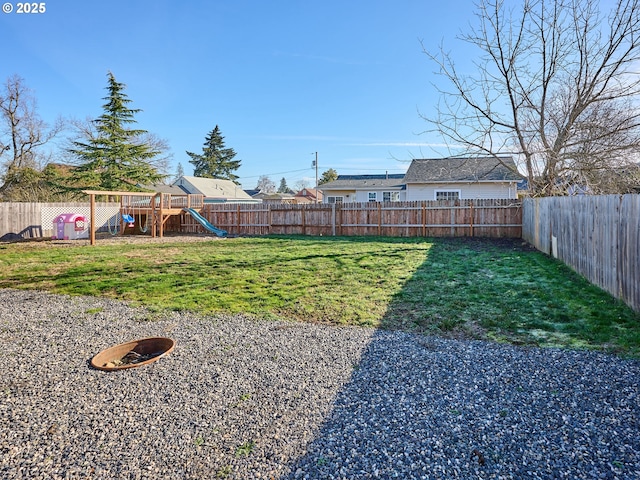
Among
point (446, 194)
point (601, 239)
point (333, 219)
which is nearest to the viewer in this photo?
point (601, 239)

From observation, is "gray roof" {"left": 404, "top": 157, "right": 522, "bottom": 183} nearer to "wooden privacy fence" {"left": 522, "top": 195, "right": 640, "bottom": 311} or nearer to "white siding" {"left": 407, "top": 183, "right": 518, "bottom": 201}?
"white siding" {"left": 407, "top": 183, "right": 518, "bottom": 201}

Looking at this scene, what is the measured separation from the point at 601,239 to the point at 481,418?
4.38 metres

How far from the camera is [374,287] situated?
5812 mm

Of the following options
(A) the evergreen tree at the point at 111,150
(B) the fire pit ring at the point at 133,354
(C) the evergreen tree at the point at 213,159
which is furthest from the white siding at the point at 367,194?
(C) the evergreen tree at the point at 213,159

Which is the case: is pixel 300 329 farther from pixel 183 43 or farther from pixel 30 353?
pixel 183 43

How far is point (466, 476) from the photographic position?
5.75ft

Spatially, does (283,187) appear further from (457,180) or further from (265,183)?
(457,180)

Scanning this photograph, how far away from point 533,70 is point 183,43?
10.00 m

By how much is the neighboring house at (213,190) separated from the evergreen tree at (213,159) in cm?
965

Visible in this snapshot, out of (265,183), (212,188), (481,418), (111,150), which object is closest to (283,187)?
(265,183)

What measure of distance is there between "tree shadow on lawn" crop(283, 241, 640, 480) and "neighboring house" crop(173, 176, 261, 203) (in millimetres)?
30325

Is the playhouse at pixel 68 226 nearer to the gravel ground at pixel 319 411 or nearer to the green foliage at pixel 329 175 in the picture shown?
the gravel ground at pixel 319 411

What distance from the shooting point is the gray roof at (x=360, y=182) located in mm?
23938

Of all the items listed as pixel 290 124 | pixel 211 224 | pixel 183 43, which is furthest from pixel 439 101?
pixel 290 124
